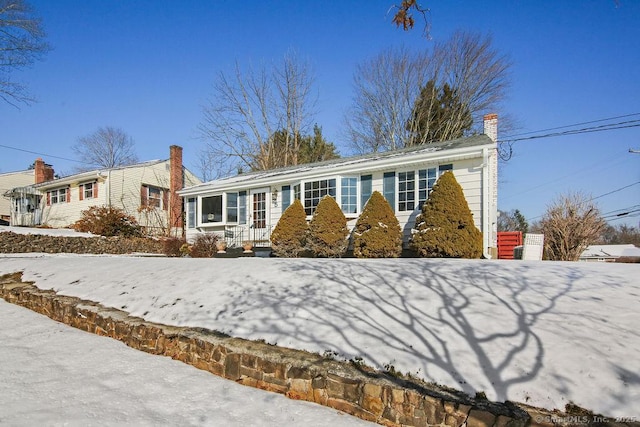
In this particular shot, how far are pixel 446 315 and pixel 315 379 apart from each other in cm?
166

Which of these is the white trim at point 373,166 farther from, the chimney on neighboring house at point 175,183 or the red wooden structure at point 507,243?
the chimney on neighboring house at point 175,183

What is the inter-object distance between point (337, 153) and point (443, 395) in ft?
92.6

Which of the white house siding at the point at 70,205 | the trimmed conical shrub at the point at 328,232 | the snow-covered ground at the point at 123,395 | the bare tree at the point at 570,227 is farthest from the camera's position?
the white house siding at the point at 70,205

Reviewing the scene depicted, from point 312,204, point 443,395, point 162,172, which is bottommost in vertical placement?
point 443,395

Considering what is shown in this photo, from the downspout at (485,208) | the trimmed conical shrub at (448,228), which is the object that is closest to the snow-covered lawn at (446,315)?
the trimmed conical shrub at (448,228)

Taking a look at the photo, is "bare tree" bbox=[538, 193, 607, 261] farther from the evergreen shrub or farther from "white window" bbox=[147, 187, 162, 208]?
"white window" bbox=[147, 187, 162, 208]

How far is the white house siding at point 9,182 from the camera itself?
28828 millimetres

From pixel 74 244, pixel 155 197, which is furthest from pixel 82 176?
pixel 74 244

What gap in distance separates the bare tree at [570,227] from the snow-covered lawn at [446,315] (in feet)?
11.5

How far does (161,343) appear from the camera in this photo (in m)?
4.46

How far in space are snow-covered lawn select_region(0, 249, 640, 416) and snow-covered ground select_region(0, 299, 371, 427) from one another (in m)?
0.62

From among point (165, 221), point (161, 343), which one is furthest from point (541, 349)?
point (165, 221)

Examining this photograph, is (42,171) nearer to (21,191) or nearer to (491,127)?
(21,191)

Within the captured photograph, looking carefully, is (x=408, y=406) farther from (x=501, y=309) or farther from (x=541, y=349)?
(x=501, y=309)
